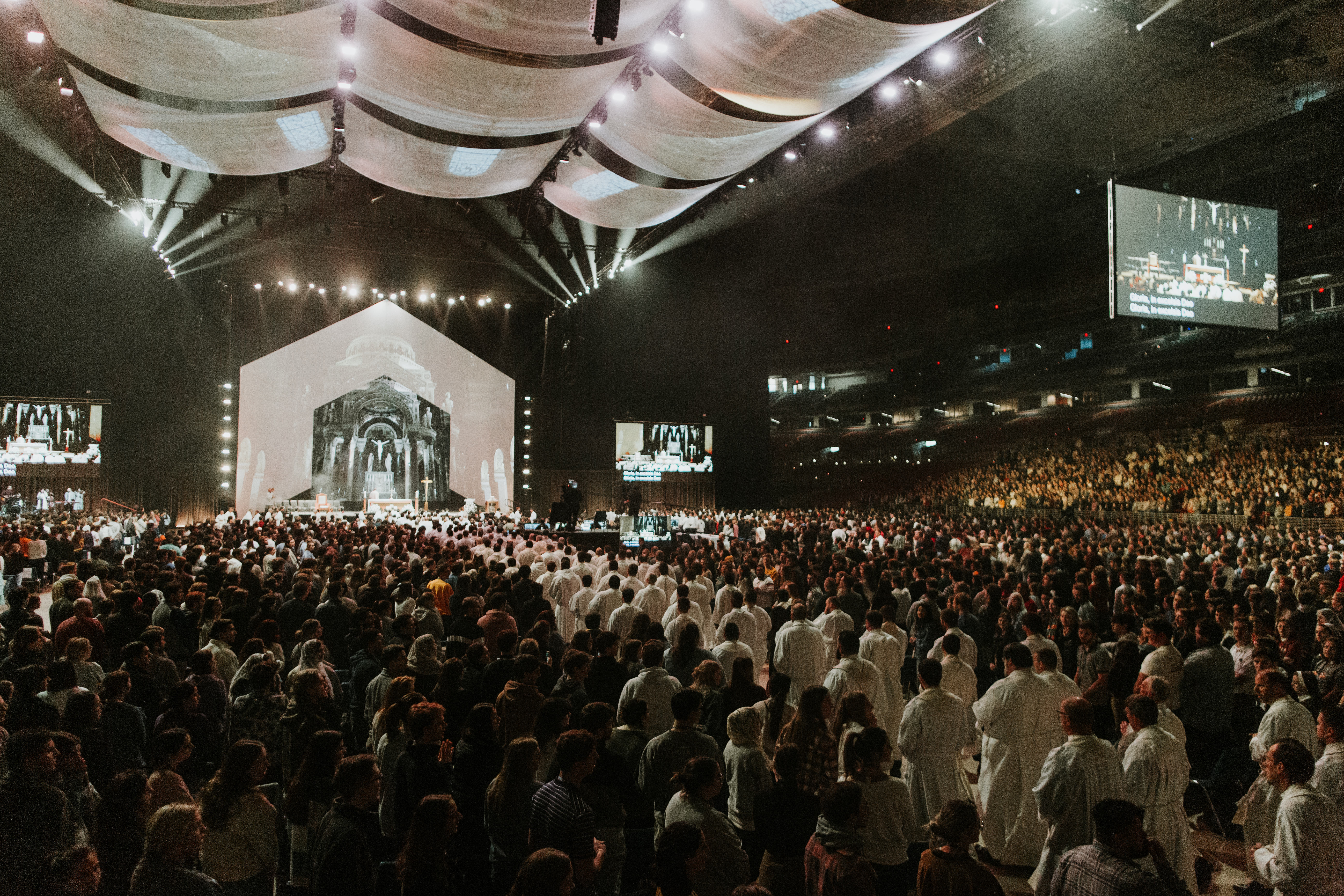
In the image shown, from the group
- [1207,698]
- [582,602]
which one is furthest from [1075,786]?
[582,602]

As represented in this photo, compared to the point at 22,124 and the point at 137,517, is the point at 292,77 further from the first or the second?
the point at 137,517

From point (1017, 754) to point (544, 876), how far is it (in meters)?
3.44

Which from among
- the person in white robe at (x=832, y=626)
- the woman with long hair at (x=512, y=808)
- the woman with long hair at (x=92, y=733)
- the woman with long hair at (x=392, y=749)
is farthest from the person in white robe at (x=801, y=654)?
the woman with long hair at (x=92, y=733)

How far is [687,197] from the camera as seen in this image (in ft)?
48.1

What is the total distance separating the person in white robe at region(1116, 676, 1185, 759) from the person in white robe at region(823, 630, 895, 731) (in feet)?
4.94

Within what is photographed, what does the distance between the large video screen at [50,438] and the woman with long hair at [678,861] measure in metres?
25.2

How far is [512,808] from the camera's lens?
333 cm

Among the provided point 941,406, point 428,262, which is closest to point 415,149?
point 428,262

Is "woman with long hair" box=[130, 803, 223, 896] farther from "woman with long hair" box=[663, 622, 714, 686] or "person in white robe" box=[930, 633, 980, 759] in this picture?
"person in white robe" box=[930, 633, 980, 759]

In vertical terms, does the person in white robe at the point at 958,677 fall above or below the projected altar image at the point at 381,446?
below

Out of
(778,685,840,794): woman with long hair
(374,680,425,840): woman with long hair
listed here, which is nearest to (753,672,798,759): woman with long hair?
(778,685,840,794): woman with long hair

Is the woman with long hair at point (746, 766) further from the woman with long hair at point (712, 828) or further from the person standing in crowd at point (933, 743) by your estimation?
the person standing in crowd at point (933, 743)

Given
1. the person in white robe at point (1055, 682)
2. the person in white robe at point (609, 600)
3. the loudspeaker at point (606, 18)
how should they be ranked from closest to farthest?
the person in white robe at point (1055, 682), the loudspeaker at point (606, 18), the person in white robe at point (609, 600)

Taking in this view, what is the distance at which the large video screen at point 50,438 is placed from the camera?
21.5 meters
